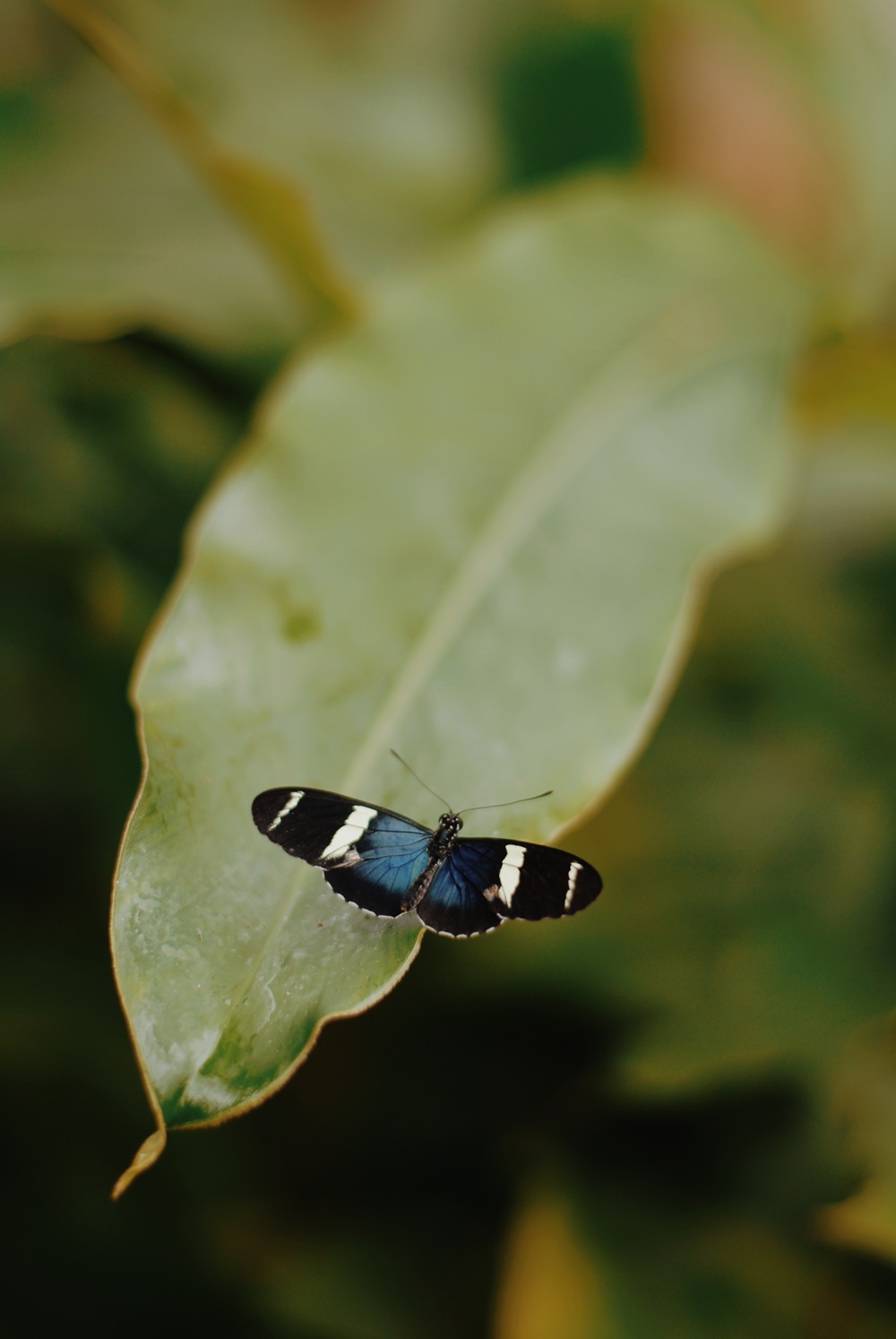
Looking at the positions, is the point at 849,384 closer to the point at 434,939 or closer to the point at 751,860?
the point at 751,860

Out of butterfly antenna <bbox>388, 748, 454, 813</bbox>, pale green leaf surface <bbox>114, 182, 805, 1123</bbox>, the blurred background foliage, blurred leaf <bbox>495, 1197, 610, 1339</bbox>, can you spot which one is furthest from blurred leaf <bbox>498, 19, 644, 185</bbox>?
blurred leaf <bbox>495, 1197, 610, 1339</bbox>

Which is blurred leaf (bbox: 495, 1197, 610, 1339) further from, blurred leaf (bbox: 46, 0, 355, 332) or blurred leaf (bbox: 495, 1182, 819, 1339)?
blurred leaf (bbox: 46, 0, 355, 332)

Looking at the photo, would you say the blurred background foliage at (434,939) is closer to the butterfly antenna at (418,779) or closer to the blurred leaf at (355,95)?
the blurred leaf at (355,95)

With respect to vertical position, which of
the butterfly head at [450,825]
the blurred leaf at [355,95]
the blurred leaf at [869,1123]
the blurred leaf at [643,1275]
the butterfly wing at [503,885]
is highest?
the blurred leaf at [355,95]

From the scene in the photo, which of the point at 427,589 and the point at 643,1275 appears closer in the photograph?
the point at 427,589

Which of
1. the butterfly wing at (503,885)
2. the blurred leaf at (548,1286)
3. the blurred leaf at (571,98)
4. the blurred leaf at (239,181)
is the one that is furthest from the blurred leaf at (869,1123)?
the blurred leaf at (571,98)

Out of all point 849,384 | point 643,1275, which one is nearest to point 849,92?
point 849,384

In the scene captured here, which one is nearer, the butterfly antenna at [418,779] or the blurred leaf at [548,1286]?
the butterfly antenna at [418,779]
